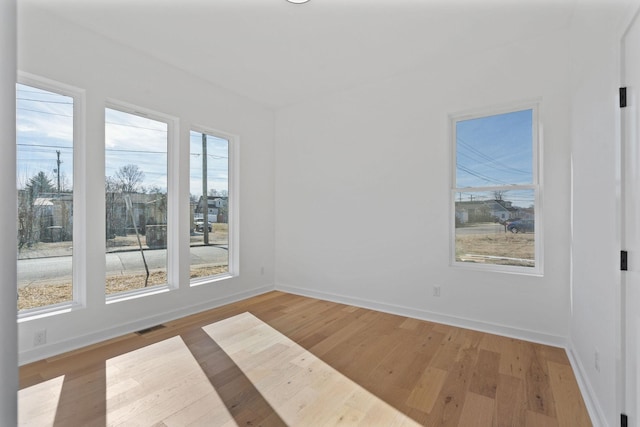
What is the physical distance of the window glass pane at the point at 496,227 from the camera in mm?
3148

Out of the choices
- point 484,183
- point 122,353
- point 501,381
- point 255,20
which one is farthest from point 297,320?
point 255,20

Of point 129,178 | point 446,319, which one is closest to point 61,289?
point 129,178

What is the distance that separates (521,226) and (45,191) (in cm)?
452

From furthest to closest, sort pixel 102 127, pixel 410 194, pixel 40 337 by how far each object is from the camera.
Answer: pixel 410 194, pixel 102 127, pixel 40 337

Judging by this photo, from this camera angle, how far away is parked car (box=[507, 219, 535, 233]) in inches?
123

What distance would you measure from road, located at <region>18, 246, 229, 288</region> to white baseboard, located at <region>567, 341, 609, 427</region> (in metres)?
3.88

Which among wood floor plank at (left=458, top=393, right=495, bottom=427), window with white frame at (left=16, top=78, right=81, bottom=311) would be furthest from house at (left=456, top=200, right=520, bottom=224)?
window with white frame at (left=16, top=78, right=81, bottom=311)

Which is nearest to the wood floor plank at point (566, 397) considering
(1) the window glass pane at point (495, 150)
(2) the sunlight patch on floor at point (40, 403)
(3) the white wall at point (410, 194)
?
(3) the white wall at point (410, 194)

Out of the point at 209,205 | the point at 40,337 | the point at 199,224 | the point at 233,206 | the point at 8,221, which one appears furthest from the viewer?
the point at 233,206

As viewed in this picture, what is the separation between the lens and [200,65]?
3.60 metres

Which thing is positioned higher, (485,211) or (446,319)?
(485,211)

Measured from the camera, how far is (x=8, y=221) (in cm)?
41

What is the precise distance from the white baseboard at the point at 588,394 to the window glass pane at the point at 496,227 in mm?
953

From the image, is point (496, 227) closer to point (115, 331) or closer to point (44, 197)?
point (115, 331)
